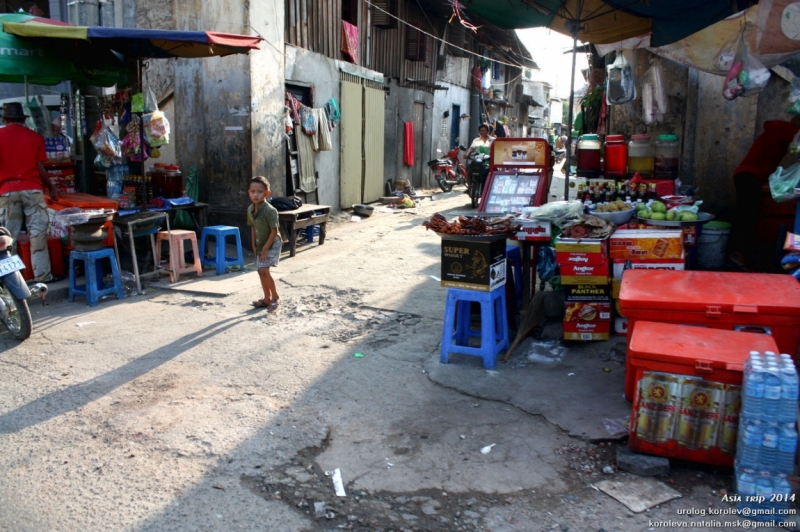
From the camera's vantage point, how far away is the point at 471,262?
16.7 feet

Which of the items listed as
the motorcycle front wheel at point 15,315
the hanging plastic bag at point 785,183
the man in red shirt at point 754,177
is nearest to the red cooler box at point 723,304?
the hanging plastic bag at point 785,183

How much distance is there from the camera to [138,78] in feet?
30.3

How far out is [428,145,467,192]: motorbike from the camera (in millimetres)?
19031

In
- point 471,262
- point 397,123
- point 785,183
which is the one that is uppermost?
point 397,123

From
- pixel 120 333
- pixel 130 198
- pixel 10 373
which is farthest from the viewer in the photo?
pixel 130 198

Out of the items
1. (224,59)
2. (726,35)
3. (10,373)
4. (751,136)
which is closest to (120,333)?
(10,373)

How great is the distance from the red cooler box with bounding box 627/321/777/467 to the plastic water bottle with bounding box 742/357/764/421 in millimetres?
170

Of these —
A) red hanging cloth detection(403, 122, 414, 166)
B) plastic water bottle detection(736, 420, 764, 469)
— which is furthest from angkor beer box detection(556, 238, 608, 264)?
red hanging cloth detection(403, 122, 414, 166)

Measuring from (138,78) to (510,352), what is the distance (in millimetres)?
7040

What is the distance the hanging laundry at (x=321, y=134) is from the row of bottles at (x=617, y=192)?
21.0 ft

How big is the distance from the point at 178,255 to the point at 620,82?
19.6 ft

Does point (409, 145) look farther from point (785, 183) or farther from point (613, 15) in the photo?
point (785, 183)

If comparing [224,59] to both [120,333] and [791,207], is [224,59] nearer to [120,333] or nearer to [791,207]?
[120,333]

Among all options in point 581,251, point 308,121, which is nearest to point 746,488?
point 581,251
